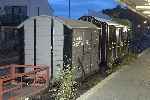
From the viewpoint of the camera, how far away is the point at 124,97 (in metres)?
15.1

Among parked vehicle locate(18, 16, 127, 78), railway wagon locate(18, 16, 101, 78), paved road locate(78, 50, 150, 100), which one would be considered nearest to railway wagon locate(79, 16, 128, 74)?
paved road locate(78, 50, 150, 100)

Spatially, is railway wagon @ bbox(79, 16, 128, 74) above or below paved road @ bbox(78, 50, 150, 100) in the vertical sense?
above

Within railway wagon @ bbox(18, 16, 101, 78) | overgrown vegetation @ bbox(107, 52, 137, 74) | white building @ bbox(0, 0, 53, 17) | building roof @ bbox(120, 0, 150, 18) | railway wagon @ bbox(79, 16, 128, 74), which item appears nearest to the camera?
railway wagon @ bbox(18, 16, 101, 78)

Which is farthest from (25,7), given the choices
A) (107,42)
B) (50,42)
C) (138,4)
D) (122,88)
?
(122,88)

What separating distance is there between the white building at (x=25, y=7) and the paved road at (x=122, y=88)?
39.7 meters

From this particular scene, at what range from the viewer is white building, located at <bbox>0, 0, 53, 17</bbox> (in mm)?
62019

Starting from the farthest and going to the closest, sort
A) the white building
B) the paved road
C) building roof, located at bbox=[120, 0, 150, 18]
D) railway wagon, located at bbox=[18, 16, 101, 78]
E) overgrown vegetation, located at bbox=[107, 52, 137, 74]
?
1. the white building
2. building roof, located at bbox=[120, 0, 150, 18]
3. overgrown vegetation, located at bbox=[107, 52, 137, 74]
4. railway wagon, located at bbox=[18, 16, 101, 78]
5. the paved road

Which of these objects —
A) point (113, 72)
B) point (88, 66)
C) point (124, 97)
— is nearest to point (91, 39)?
point (88, 66)

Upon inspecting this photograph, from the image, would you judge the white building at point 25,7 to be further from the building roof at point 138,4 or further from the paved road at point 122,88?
the paved road at point 122,88

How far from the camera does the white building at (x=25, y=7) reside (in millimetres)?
62019

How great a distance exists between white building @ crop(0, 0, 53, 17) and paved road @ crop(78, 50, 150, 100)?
39.7m

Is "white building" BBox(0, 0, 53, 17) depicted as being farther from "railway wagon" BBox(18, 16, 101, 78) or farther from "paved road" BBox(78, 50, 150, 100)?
"railway wagon" BBox(18, 16, 101, 78)

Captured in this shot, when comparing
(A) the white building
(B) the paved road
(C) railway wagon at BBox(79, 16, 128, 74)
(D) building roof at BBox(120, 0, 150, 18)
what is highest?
(A) the white building

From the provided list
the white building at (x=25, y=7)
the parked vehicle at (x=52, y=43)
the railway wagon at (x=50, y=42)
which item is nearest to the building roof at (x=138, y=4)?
the parked vehicle at (x=52, y=43)
